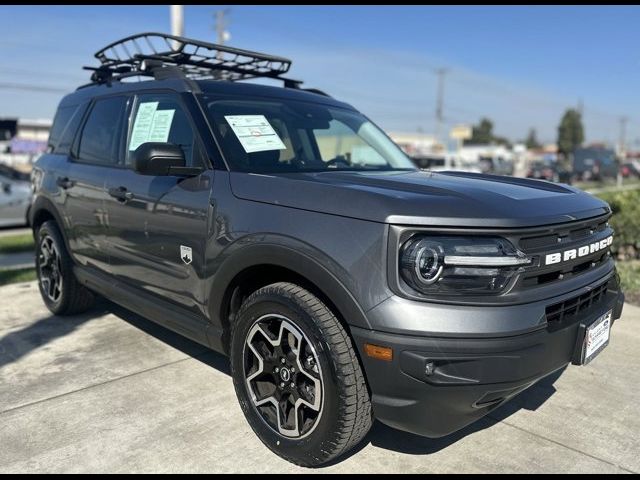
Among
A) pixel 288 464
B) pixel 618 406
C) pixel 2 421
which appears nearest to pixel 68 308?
pixel 2 421

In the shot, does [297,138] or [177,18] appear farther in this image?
[177,18]

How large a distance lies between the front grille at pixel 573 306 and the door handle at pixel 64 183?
141 inches

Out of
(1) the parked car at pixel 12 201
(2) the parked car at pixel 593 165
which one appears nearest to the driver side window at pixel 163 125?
(1) the parked car at pixel 12 201

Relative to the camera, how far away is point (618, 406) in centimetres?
339

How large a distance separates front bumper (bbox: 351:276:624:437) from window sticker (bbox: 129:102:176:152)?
1991mm

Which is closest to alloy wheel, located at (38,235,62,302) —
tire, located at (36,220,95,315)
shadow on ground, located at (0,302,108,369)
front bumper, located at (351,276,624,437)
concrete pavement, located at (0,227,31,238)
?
tire, located at (36,220,95,315)

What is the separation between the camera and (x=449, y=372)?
85.6 inches

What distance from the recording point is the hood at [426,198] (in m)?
2.24

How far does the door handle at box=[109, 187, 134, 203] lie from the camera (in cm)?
360

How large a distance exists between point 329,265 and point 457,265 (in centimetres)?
53

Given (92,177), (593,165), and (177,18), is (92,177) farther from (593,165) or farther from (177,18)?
(593,165)

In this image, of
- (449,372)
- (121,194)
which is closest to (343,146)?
(121,194)

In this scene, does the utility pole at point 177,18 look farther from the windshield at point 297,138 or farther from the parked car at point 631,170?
the parked car at point 631,170
